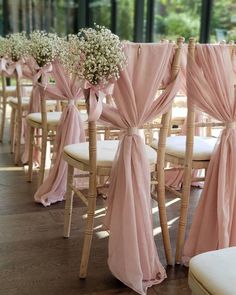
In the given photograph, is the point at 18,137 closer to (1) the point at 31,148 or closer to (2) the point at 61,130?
(1) the point at 31,148

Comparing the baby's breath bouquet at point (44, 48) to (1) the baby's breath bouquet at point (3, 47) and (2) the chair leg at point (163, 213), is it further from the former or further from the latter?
(2) the chair leg at point (163, 213)

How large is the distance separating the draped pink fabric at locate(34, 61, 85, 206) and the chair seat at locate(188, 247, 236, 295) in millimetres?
1734

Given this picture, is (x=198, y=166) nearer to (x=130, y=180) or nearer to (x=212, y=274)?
(x=130, y=180)

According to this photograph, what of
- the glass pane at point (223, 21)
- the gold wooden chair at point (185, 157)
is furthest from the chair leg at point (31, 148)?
the glass pane at point (223, 21)

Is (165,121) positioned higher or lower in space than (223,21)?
lower

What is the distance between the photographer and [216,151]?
2.03m

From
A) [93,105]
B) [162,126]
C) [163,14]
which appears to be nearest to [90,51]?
[93,105]

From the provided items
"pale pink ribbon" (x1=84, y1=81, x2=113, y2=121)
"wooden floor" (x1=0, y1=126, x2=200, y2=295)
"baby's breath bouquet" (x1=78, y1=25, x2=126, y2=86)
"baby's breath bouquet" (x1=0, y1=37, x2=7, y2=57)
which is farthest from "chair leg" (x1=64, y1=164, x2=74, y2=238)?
"baby's breath bouquet" (x1=0, y1=37, x2=7, y2=57)

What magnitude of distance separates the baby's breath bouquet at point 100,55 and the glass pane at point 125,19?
442cm

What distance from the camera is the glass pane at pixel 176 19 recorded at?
4527 mm

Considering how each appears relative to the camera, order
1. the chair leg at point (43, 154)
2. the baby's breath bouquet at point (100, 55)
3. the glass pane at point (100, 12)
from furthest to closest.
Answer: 1. the glass pane at point (100, 12)
2. the chair leg at point (43, 154)
3. the baby's breath bouquet at point (100, 55)

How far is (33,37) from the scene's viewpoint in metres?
2.81

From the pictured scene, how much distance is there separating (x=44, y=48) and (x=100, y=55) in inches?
45.9

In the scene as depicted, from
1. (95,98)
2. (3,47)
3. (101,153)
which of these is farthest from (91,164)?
(3,47)
